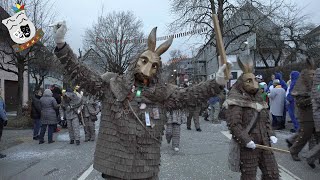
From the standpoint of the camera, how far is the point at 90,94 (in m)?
3.54

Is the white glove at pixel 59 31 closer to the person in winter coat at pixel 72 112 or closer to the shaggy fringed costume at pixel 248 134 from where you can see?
the shaggy fringed costume at pixel 248 134

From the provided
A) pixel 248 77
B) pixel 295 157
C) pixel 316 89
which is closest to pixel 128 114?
pixel 248 77

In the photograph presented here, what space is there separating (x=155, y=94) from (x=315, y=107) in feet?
11.7

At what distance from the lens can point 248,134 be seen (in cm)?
444

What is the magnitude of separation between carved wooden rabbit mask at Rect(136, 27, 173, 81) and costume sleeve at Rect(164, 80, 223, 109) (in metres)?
0.28

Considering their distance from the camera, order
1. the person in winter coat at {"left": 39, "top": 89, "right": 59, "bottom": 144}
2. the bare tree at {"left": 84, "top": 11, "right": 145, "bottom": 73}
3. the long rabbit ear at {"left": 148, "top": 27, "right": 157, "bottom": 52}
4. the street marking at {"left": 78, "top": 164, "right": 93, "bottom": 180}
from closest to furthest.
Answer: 1. the long rabbit ear at {"left": 148, "top": 27, "right": 157, "bottom": 52}
2. the street marking at {"left": 78, "top": 164, "right": 93, "bottom": 180}
3. the person in winter coat at {"left": 39, "top": 89, "right": 59, "bottom": 144}
4. the bare tree at {"left": 84, "top": 11, "right": 145, "bottom": 73}

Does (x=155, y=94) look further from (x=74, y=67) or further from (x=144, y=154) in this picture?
(x=74, y=67)

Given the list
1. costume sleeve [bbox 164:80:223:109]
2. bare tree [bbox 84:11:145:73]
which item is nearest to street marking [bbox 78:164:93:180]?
costume sleeve [bbox 164:80:223:109]

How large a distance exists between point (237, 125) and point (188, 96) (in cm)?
121

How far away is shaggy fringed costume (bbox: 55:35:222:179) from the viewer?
3.31m

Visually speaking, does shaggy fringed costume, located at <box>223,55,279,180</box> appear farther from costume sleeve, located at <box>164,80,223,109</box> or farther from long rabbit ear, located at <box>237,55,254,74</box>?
costume sleeve, located at <box>164,80,223,109</box>

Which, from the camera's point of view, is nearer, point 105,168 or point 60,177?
point 105,168

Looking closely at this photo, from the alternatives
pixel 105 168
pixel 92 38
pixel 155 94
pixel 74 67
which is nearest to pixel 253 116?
pixel 155 94

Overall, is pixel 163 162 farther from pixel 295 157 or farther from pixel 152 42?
pixel 152 42
